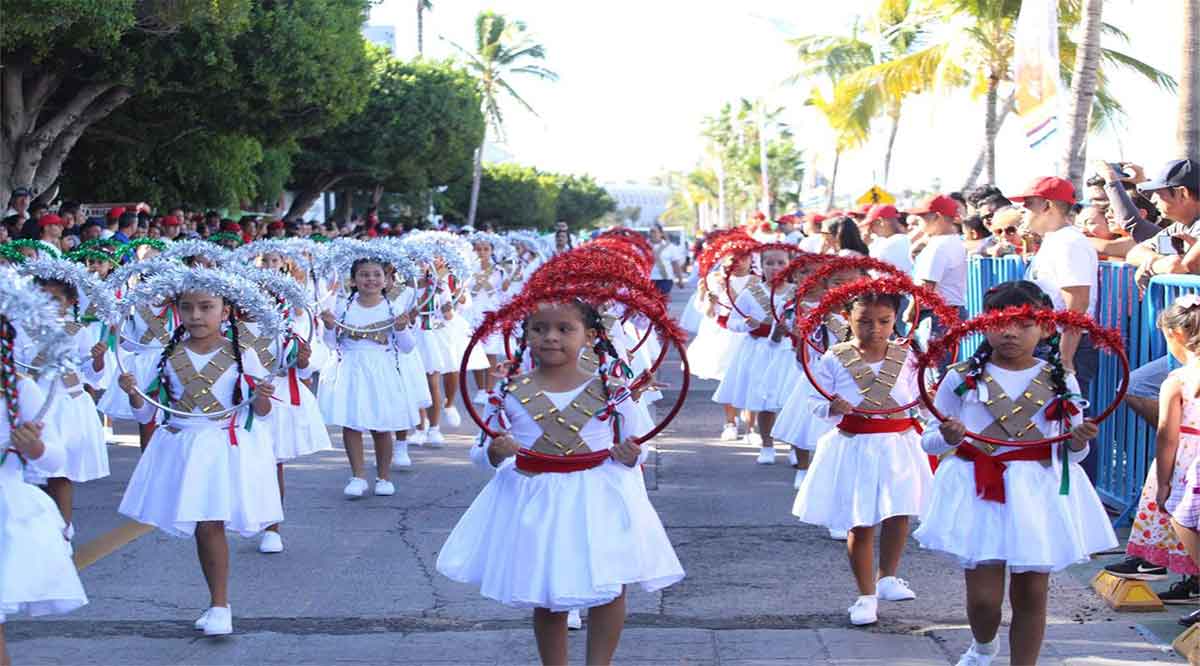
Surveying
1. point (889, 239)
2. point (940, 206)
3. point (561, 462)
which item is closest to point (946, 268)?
point (940, 206)

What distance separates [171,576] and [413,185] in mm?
37320

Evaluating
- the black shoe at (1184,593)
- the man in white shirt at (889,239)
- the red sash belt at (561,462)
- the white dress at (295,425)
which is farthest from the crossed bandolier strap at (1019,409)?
the man in white shirt at (889,239)

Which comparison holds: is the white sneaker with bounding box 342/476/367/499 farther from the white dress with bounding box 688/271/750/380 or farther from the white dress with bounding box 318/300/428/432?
the white dress with bounding box 688/271/750/380

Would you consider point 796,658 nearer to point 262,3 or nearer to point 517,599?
point 517,599

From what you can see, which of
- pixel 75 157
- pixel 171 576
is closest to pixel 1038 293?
pixel 171 576

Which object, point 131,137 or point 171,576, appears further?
A: point 131,137

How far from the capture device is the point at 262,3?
882 inches

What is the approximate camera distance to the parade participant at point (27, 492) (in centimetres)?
510

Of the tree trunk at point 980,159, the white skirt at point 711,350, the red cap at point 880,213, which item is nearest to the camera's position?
the red cap at point 880,213

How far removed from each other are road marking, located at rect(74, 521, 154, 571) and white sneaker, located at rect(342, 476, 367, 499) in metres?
1.46

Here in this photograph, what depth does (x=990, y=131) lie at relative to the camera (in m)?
27.4

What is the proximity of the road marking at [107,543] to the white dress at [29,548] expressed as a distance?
9.01 ft

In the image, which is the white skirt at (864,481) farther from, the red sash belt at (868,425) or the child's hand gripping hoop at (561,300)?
the child's hand gripping hoop at (561,300)

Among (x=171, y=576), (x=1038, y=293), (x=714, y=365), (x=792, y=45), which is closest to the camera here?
(x=1038, y=293)
